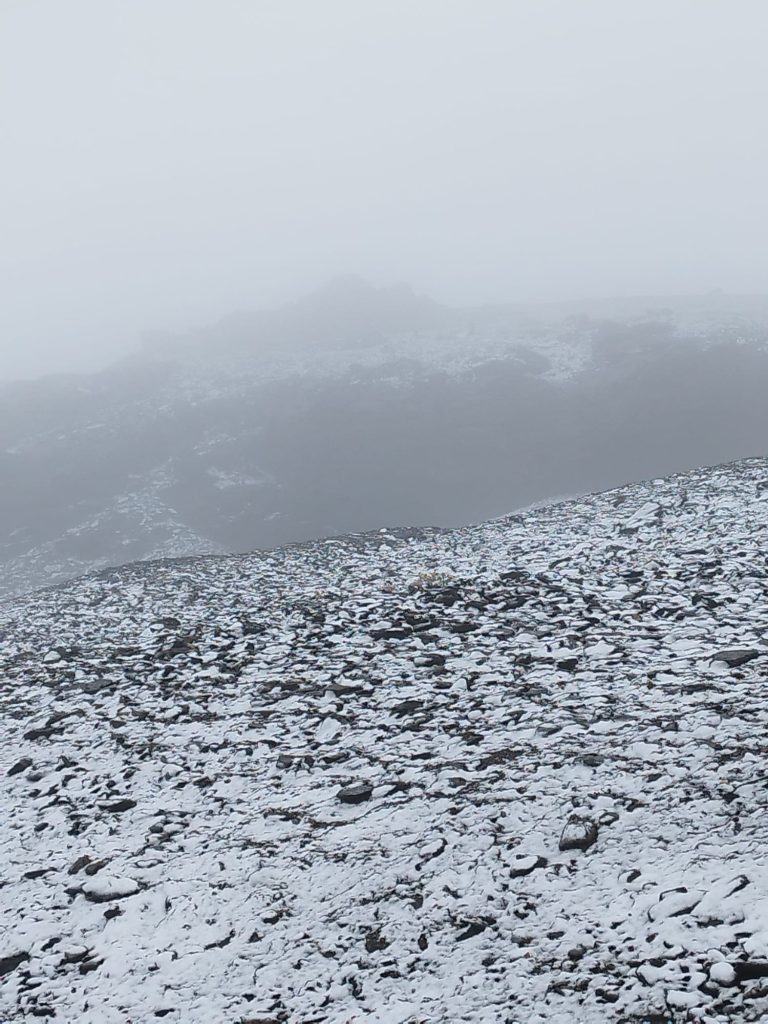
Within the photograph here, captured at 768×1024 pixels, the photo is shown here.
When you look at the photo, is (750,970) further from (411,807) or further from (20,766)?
(20,766)

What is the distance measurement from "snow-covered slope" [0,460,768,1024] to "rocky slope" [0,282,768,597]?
49.1 meters

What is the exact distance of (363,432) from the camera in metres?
81.4

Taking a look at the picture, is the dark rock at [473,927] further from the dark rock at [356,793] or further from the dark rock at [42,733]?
the dark rock at [42,733]

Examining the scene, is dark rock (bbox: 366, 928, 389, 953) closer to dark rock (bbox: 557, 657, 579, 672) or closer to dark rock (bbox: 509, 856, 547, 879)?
dark rock (bbox: 509, 856, 547, 879)

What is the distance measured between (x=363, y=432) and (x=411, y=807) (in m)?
75.4

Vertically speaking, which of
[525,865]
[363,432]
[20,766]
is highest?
[363,432]

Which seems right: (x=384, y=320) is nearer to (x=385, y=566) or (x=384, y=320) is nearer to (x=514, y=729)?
(x=385, y=566)

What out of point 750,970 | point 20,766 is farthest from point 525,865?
point 20,766

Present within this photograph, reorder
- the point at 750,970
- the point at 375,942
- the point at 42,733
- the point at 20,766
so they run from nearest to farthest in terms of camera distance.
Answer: the point at 750,970 → the point at 375,942 → the point at 20,766 → the point at 42,733

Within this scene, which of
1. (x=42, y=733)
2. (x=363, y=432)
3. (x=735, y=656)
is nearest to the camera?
(x=735, y=656)

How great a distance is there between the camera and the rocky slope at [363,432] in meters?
66.4

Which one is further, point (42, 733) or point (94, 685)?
point (94, 685)

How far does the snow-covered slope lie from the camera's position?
16.8ft

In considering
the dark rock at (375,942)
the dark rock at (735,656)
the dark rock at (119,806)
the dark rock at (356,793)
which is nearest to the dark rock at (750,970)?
the dark rock at (375,942)
